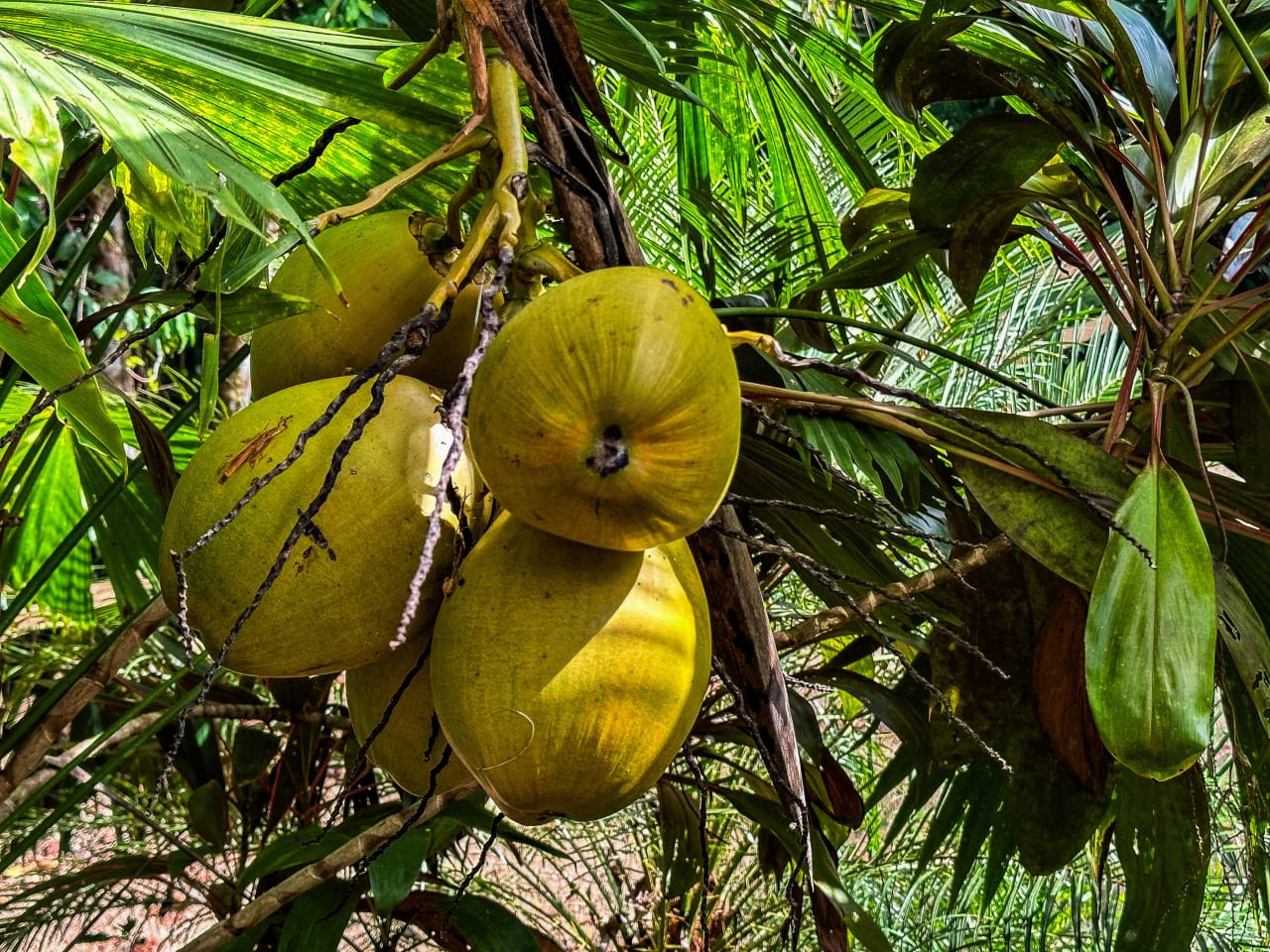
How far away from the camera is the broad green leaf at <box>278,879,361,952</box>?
112 centimetres

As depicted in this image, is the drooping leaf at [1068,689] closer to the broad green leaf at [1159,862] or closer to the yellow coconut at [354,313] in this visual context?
the broad green leaf at [1159,862]

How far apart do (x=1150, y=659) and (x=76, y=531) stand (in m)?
0.97

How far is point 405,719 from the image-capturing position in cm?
55

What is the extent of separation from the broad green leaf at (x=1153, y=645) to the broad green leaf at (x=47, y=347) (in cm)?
55

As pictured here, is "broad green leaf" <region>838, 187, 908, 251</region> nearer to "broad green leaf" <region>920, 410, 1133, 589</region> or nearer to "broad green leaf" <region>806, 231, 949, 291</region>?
"broad green leaf" <region>806, 231, 949, 291</region>

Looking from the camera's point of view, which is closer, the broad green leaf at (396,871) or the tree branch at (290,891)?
the broad green leaf at (396,871)

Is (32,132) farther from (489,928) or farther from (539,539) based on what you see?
(489,928)

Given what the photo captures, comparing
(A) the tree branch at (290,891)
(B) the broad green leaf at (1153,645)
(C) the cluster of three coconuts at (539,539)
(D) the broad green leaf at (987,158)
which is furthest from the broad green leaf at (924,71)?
(A) the tree branch at (290,891)

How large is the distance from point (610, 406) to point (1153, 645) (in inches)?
12.9

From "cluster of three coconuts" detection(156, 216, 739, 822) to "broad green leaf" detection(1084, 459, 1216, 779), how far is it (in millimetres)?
217

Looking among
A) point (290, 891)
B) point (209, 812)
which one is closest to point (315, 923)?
point (290, 891)

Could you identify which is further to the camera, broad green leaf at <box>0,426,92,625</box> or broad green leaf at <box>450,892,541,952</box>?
broad green leaf at <box>0,426,92,625</box>

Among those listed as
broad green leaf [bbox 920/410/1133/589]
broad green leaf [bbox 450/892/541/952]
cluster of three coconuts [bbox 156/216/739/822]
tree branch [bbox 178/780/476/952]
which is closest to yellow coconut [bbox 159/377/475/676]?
cluster of three coconuts [bbox 156/216/739/822]

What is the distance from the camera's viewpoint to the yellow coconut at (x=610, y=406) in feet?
1.36
